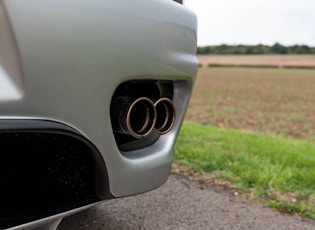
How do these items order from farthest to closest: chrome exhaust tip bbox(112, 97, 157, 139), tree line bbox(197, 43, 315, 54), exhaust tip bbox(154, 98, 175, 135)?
tree line bbox(197, 43, 315, 54), exhaust tip bbox(154, 98, 175, 135), chrome exhaust tip bbox(112, 97, 157, 139)

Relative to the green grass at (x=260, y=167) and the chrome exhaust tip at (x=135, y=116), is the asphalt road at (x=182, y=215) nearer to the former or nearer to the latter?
the green grass at (x=260, y=167)

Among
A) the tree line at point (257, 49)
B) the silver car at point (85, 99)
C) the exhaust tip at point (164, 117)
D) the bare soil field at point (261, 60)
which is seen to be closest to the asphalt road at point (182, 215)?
the silver car at point (85, 99)

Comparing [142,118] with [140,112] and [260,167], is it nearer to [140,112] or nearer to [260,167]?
[140,112]

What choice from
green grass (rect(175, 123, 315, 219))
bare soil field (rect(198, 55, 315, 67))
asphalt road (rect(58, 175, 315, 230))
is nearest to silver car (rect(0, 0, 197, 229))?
asphalt road (rect(58, 175, 315, 230))

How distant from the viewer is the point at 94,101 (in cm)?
113

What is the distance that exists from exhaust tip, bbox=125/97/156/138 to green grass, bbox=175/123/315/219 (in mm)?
1303

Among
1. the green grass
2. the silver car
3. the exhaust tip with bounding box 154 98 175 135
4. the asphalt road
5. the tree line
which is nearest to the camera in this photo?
the silver car

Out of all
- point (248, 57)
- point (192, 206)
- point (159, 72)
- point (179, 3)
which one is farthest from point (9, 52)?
point (248, 57)

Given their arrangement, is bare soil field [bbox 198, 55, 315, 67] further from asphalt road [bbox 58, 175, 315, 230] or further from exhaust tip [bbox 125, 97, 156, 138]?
exhaust tip [bbox 125, 97, 156, 138]

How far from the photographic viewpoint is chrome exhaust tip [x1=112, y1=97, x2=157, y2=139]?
1.24m

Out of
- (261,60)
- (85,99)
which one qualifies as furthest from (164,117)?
(261,60)

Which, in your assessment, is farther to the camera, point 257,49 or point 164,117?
point 257,49

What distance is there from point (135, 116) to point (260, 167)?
6.09 ft

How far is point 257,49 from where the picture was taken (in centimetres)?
6656
